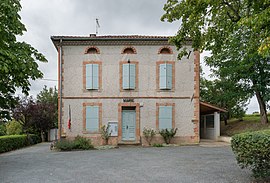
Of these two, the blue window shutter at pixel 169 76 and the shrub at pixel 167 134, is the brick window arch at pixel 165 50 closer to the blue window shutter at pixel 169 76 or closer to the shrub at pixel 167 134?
the blue window shutter at pixel 169 76

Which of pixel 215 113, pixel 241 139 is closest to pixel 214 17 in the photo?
pixel 241 139

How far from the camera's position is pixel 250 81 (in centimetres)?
1847

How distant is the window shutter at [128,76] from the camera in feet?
50.0

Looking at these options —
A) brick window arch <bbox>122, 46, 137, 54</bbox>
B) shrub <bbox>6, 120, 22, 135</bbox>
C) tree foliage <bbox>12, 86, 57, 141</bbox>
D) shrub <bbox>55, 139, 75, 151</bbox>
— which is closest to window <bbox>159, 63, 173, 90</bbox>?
brick window arch <bbox>122, 46, 137, 54</bbox>

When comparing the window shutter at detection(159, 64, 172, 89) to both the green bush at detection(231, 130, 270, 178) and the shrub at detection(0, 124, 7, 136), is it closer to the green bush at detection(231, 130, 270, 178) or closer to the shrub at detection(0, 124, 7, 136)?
the green bush at detection(231, 130, 270, 178)

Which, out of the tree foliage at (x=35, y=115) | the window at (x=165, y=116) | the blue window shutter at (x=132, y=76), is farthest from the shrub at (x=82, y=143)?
the tree foliage at (x=35, y=115)

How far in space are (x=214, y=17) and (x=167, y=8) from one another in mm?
1729

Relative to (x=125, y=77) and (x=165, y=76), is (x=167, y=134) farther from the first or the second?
(x=125, y=77)

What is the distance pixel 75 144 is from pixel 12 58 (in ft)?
24.2

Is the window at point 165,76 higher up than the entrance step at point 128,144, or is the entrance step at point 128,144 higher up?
the window at point 165,76

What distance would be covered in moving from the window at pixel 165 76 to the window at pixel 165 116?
3.74ft

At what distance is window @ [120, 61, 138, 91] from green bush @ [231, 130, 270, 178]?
10.0 metres

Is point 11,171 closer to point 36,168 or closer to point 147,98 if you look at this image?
point 36,168

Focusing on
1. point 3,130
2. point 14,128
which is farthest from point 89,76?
point 3,130
